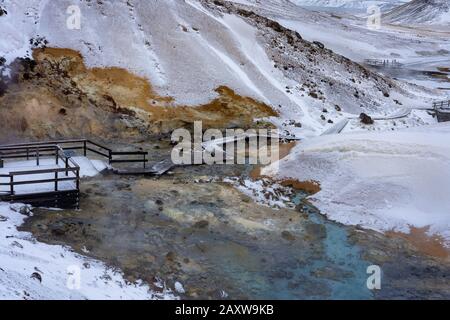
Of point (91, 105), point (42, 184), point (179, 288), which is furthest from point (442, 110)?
point (179, 288)

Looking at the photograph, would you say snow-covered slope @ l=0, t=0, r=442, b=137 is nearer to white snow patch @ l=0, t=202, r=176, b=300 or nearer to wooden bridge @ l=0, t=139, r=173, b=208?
wooden bridge @ l=0, t=139, r=173, b=208

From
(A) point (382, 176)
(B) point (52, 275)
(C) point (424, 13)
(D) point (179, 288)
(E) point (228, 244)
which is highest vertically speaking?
(C) point (424, 13)

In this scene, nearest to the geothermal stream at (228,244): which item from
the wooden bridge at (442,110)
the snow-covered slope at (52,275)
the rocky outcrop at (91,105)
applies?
the snow-covered slope at (52,275)

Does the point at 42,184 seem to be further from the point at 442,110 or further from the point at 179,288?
the point at 442,110

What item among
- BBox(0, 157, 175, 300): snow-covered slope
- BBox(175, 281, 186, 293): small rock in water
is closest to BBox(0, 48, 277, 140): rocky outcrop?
BBox(0, 157, 175, 300): snow-covered slope
